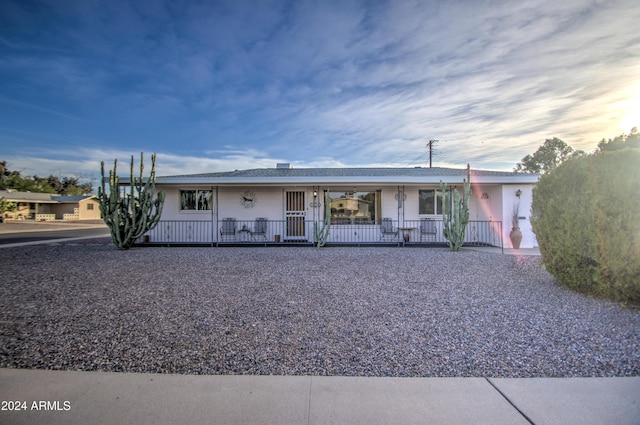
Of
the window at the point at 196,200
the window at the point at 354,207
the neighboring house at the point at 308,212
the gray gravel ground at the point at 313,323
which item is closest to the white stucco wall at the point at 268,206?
the neighboring house at the point at 308,212

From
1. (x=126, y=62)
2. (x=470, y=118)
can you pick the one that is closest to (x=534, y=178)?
(x=470, y=118)

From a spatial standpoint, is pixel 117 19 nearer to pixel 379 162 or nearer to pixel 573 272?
pixel 573 272

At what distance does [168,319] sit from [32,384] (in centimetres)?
162

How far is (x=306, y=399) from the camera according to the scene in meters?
2.47

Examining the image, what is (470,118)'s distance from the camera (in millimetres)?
14000

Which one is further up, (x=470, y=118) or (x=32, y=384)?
(x=470, y=118)

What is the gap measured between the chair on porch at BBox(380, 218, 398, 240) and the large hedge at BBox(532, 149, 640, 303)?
7503mm

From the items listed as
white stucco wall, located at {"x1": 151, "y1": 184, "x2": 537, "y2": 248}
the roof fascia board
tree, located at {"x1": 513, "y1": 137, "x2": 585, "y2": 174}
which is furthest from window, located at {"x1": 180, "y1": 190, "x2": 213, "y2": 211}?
tree, located at {"x1": 513, "y1": 137, "x2": 585, "y2": 174}

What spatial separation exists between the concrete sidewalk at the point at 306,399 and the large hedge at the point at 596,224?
9.52 feet

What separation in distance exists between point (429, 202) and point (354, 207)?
3.42m

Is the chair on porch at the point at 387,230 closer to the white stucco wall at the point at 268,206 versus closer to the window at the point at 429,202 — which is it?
the white stucco wall at the point at 268,206

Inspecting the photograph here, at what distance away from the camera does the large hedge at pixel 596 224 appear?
4809 mm

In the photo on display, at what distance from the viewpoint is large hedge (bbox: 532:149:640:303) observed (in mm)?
4809

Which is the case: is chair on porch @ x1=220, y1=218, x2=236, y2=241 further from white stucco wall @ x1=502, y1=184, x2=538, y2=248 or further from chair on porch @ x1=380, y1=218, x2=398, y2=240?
Answer: white stucco wall @ x1=502, y1=184, x2=538, y2=248
